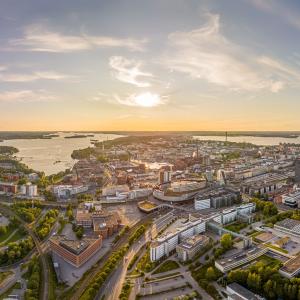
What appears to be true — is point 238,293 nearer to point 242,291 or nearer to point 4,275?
point 242,291

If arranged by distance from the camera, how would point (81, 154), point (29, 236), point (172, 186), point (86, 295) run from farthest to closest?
point (81, 154) < point (172, 186) < point (29, 236) < point (86, 295)

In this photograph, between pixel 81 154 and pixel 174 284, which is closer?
pixel 174 284

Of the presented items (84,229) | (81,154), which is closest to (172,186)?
(84,229)

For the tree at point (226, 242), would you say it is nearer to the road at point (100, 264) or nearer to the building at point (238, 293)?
the building at point (238, 293)

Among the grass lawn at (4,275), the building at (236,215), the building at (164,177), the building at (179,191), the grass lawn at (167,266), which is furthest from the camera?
the building at (164,177)

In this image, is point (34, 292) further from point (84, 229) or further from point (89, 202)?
point (89, 202)

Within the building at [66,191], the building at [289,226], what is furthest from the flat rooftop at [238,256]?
the building at [66,191]

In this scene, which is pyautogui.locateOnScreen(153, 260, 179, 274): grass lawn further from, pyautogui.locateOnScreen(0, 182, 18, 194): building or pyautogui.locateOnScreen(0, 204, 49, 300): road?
pyautogui.locateOnScreen(0, 182, 18, 194): building

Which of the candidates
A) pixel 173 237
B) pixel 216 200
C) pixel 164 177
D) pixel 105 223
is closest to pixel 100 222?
pixel 105 223
